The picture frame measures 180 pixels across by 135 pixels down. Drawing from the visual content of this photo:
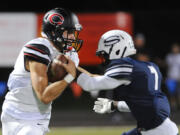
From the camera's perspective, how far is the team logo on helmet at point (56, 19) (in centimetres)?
331

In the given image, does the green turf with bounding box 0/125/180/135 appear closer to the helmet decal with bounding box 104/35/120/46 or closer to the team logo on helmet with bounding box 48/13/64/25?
the helmet decal with bounding box 104/35/120/46

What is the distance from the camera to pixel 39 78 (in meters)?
3.02

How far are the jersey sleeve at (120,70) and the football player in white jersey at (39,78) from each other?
0.26m

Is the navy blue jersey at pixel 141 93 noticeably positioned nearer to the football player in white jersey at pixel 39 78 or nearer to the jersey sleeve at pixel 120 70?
the jersey sleeve at pixel 120 70

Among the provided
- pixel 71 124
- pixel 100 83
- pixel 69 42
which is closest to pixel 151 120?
pixel 100 83

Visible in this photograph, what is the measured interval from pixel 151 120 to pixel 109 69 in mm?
470

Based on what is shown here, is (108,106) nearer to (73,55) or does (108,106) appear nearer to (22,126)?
(73,55)

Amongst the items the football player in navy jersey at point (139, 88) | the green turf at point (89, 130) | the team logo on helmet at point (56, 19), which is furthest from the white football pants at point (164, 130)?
the green turf at point (89, 130)

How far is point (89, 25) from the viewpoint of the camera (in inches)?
350

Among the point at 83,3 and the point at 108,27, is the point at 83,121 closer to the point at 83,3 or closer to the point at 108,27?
the point at 108,27

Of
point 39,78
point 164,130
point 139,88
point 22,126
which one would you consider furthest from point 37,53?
point 164,130

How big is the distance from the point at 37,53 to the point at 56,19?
0.37 metres

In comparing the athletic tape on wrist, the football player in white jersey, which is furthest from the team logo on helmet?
the athletic tape on wrist

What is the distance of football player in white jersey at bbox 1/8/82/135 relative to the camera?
3.04 meters
